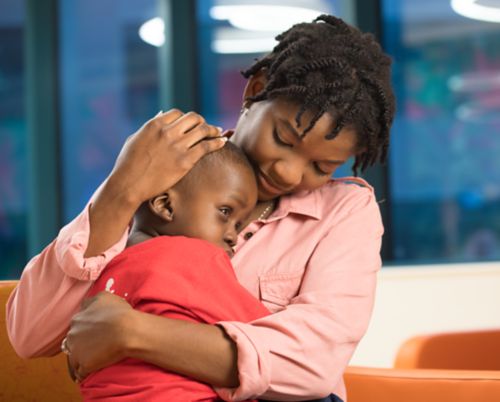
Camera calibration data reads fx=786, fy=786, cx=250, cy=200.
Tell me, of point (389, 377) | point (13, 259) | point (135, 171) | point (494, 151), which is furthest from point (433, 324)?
point (135, 171)

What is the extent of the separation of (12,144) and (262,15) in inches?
68.7

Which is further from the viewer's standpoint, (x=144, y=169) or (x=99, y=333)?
(x=144, y=169)

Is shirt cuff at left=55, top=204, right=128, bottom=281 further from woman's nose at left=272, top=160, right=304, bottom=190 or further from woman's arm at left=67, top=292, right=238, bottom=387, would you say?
woman's nose at left=272, top=160, right=304, bottom=190

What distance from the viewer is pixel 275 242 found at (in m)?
1.41

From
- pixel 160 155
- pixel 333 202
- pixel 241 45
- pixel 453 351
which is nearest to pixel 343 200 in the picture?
pixel 333 202

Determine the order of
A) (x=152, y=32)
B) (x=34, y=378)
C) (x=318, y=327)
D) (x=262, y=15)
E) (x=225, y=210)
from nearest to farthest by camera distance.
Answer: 1. (x=318, y=327)
2. (x=225, y=210)
3. (x=34, y=378)
4. (x=262, y=15)
5. (x=152, y=32)

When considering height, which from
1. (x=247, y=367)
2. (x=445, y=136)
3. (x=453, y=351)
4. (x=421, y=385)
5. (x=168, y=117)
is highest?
(x=168, y=117)

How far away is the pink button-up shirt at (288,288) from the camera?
46.3 inches

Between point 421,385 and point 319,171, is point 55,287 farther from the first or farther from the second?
point 421,385

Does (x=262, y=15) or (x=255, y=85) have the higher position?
(x=262, y=15)

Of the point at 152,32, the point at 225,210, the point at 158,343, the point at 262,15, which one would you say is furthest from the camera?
the point at 152,32

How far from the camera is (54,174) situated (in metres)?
4.62

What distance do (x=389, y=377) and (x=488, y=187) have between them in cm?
290

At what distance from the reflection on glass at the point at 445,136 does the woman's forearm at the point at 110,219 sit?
3307 millimetres
